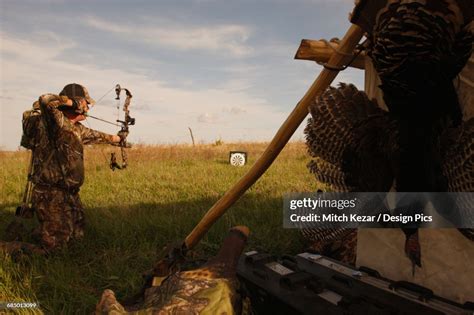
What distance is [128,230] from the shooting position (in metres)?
4.51

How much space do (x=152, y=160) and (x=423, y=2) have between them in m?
12.1

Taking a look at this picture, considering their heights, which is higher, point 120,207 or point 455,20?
point 455,20

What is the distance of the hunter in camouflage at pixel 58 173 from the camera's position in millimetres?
4285

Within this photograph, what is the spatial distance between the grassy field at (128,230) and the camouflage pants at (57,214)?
0.20 meters

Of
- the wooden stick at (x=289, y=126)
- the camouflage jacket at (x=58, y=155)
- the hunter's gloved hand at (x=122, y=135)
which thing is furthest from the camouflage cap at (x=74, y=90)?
the wooden stick at (x=289, y=126)

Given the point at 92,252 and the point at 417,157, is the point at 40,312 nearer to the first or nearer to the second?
the point at 92,252

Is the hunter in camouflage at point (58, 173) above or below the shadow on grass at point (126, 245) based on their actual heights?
above

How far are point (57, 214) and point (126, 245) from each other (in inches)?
41.9

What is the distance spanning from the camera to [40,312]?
111 inches

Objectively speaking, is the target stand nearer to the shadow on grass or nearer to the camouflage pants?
the shadow on grass

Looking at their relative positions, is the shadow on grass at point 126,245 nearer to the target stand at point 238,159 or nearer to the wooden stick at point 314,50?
the wooden stick at point 314,50

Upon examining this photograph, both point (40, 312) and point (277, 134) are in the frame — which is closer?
point (277, 134)

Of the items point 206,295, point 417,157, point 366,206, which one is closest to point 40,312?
point 206,295

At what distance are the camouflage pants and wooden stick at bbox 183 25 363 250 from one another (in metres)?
2.42
